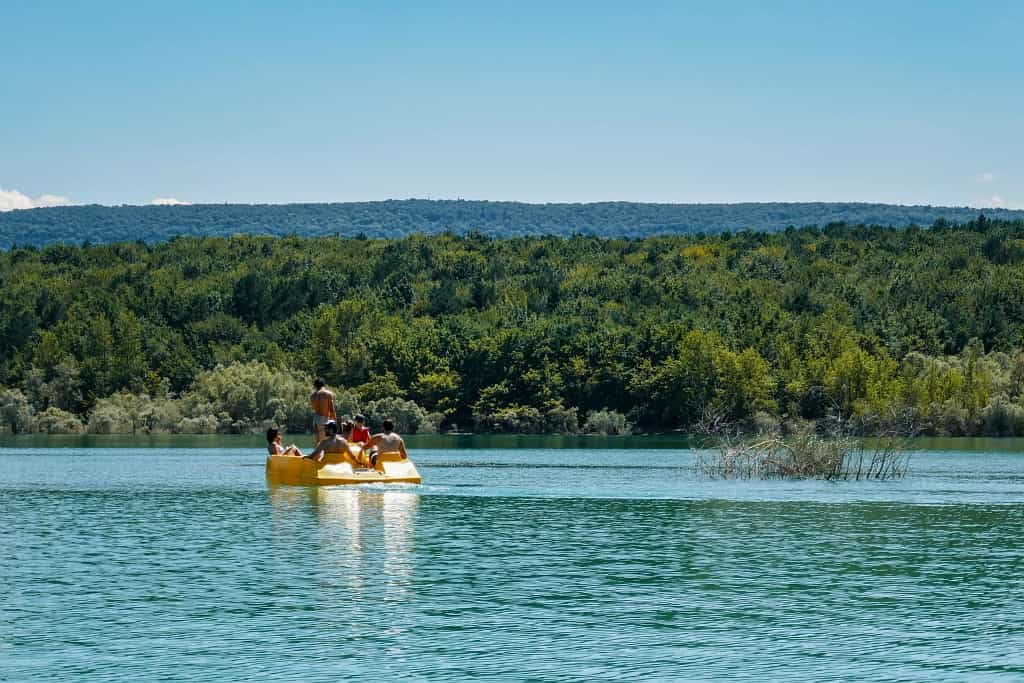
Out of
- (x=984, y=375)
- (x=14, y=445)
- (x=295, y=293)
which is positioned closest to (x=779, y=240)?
(x=295, y=293)

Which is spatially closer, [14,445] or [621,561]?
[621,561]

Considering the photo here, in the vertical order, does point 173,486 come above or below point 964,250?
below

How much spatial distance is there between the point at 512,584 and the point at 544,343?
11214 centimetres

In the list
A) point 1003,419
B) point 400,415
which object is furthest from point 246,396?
point 1003,419

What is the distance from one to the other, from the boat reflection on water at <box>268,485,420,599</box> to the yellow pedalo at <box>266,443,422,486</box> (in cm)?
34

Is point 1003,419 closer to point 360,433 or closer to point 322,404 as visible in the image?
point 360,433

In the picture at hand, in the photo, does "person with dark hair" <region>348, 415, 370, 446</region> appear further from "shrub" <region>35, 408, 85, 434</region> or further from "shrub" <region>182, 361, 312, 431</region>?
"shrub" <region>35, 408, 85, 434</region>

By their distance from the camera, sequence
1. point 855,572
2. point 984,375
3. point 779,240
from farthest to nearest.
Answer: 1. point 779,240
2. point 984,375
3. point 855,572

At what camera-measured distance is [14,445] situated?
10294cm

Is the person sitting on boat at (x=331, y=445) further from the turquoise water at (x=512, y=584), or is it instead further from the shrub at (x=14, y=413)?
the shrub at (x=14, y=413)

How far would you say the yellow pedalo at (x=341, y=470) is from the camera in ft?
157

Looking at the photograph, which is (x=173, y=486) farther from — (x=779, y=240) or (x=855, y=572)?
(x=779, y=240)

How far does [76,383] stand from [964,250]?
91.1 meters

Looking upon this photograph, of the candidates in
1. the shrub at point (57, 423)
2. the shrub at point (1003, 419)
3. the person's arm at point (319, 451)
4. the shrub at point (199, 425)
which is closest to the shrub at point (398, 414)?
the shrub at point (199, 425)
